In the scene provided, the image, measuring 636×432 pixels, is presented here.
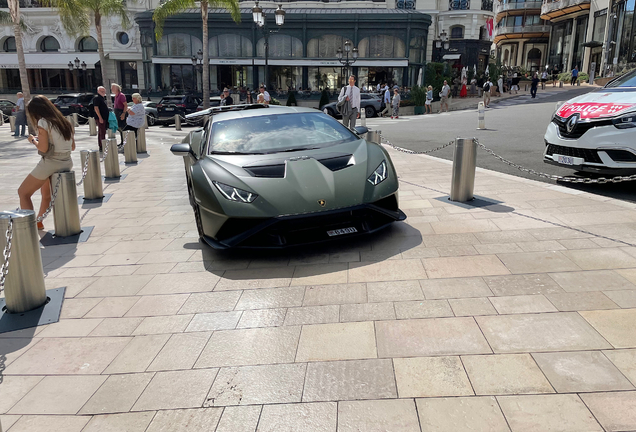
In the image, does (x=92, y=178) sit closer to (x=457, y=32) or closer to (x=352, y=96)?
(x=352, y=96)

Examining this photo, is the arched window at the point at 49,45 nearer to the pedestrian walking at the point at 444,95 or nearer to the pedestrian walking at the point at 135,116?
the pedestrian walking at the point at 444,95

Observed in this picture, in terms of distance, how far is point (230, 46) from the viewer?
4112 cm

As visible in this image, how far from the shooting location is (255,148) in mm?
5656

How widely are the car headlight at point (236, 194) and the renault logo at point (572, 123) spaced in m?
4.75

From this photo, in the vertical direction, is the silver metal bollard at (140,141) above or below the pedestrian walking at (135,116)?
below

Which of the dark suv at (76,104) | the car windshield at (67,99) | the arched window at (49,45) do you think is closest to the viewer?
the dark suv at (76,104)

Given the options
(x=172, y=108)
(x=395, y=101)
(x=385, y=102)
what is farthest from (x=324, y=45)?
(x=172, y=108)

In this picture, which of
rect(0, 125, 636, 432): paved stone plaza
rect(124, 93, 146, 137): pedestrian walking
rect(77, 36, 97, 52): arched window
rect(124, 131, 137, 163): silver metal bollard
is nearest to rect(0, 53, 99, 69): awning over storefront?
rect(77, 36, 97, 52): arched window

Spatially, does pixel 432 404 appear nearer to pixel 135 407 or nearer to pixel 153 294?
pixel 135 407

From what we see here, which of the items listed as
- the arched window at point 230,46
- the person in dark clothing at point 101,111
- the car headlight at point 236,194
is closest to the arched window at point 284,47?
the arched window at point 230,46

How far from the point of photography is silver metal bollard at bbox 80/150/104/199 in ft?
27.2

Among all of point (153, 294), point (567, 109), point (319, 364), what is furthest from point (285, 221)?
point (567, 109)

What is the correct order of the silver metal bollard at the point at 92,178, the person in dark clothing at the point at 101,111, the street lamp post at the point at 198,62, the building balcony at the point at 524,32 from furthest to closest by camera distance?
the building balcony at the point at 524,32, the street lamp post at the point at 198,62, the person in dark clothing at the point at 101,111, the silver metal bollard at the point at 92,178

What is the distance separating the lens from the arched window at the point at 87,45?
46906 mm
